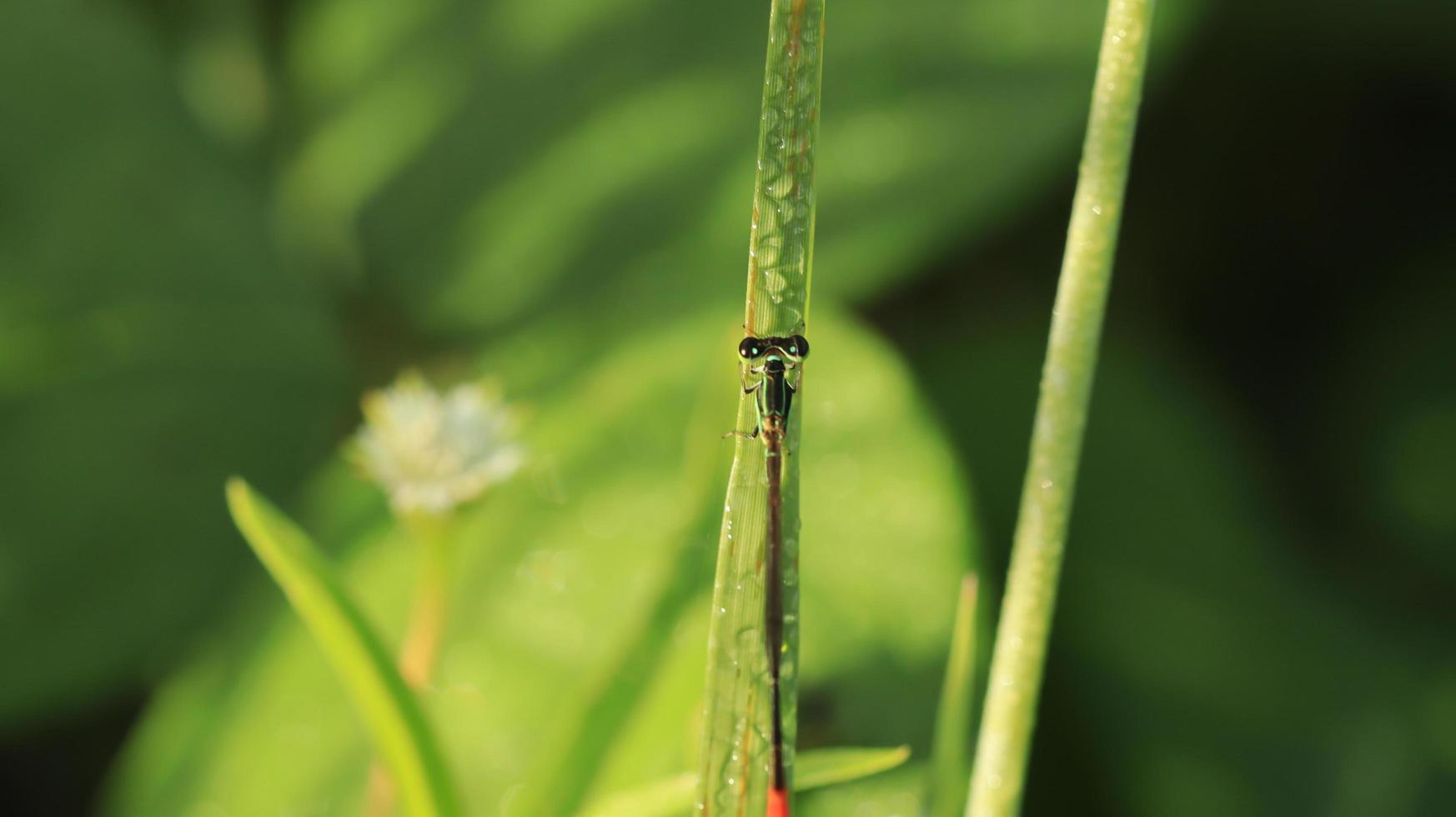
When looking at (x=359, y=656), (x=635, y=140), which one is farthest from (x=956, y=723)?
(x=635, y=140)

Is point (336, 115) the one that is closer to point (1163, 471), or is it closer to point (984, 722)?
point (1163, 471)

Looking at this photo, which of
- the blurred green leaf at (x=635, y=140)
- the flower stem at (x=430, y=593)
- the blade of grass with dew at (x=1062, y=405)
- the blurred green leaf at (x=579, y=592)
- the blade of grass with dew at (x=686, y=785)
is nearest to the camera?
the blade of grass with dew at (x=1062, y=405)

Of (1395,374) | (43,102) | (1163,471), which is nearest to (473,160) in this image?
(43,102)

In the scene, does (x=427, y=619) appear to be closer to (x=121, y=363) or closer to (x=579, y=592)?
(x=579, y=592)

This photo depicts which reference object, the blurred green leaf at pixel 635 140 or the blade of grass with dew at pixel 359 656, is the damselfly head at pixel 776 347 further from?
the blurred green leaf at pixel 635 140

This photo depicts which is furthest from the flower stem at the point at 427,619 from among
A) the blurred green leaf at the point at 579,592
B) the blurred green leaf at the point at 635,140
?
the blurred green leaf at the point at 635,140

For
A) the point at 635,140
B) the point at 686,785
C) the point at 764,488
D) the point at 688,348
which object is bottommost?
the point at 686,785
